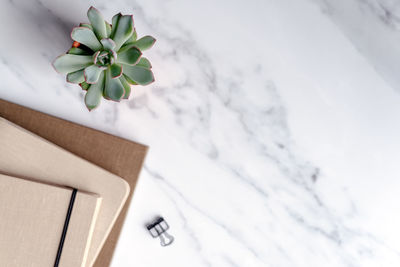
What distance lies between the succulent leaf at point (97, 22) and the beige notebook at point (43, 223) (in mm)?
262

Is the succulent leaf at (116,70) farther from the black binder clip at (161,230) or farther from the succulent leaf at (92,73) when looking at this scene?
the black binder clip at (161,230)

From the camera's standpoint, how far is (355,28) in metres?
0.74

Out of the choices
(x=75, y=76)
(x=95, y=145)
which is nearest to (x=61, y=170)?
(x=95, y=145)

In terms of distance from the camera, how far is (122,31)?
60 centimetres

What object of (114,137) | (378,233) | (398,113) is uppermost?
(114,137)

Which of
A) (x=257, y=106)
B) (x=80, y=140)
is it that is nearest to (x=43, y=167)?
(x=80, y=140)

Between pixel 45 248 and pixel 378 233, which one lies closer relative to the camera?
pixel 45 248

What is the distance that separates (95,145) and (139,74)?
0.17 metres

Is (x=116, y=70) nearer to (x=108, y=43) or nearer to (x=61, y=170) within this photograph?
(x=108, y=43)

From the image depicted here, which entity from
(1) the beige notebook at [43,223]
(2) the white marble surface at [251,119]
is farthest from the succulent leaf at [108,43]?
(1) the beige notebook at [43,223]

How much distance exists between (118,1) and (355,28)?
417 mm

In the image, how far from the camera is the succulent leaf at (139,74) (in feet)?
A: 2.03

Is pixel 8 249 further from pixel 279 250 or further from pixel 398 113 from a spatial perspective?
pixel 398 113

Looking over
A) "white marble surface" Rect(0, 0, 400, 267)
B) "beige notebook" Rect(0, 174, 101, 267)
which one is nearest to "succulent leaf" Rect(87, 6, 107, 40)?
"white marble surface" Rect(0, 0, 400, 267)
